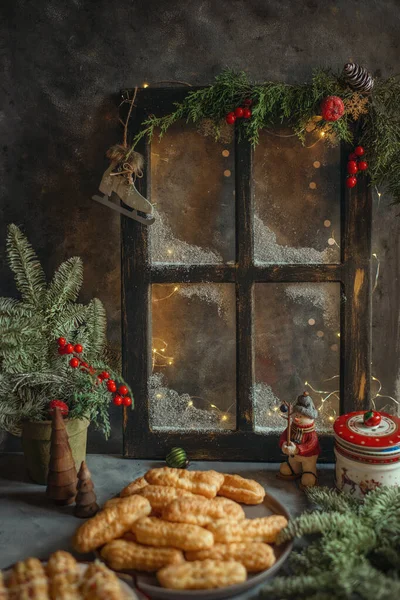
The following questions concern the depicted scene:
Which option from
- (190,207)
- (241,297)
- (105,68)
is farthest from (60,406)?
(105,68)

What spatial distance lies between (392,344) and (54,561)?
1475 mm

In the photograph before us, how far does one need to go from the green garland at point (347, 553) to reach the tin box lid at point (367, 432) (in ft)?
0.46

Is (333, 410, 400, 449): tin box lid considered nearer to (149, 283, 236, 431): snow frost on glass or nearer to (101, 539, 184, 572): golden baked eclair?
(149, 283, 236, 431): snow frost on glass

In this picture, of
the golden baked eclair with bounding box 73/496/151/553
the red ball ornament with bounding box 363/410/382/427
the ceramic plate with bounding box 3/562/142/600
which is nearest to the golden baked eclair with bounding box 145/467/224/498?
the golden baked eclair with bounding box 73/496/151/553

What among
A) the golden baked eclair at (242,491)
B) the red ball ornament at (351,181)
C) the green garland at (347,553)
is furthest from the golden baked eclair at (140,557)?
the red ball ornament at (351,181)

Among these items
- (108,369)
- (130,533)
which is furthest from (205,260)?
(130,533)

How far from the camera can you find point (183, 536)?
153 centimetres

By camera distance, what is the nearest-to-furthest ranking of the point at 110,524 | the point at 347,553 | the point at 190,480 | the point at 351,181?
the point at 347,553 → the point at 110,524 → the point at 190,480 → the point at 351,181

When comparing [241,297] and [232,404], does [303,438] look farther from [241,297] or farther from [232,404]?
[241,297]

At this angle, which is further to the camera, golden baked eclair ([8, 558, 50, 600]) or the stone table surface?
the stone table surface

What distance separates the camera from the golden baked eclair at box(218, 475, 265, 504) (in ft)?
6.03

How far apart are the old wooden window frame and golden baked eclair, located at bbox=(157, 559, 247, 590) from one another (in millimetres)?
764

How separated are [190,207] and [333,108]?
627mm

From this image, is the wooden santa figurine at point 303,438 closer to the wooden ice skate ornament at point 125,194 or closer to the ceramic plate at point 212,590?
the ceramic plate at point 212,590
